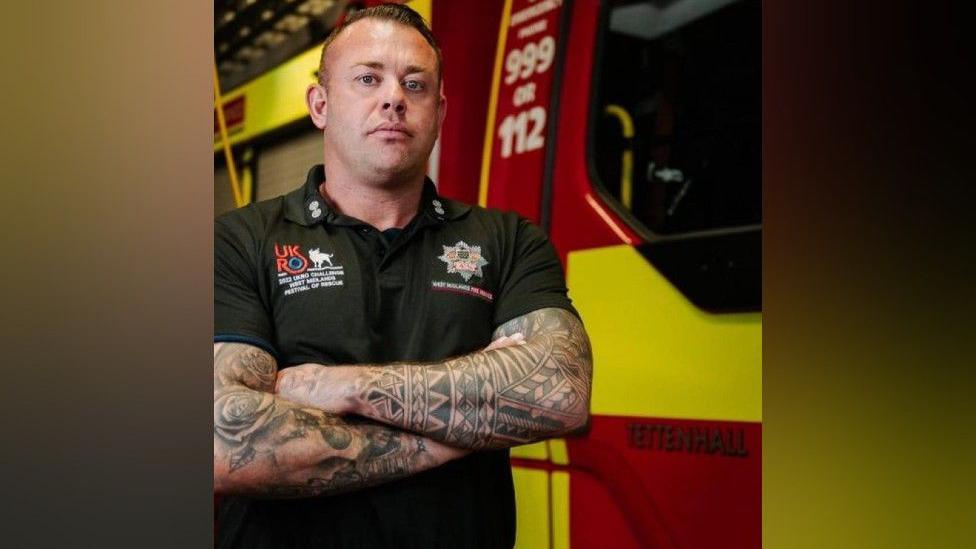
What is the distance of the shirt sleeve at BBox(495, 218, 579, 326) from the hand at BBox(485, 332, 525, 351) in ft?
0.12

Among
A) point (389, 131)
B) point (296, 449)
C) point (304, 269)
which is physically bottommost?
point (296, 449)

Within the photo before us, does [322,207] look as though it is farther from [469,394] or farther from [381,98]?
[469,394]

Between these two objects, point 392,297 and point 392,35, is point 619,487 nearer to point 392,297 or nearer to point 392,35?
point 392,297

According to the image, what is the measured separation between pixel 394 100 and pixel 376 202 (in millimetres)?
152

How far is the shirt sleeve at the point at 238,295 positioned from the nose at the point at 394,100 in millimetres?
270

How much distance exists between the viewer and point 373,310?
1481mm
